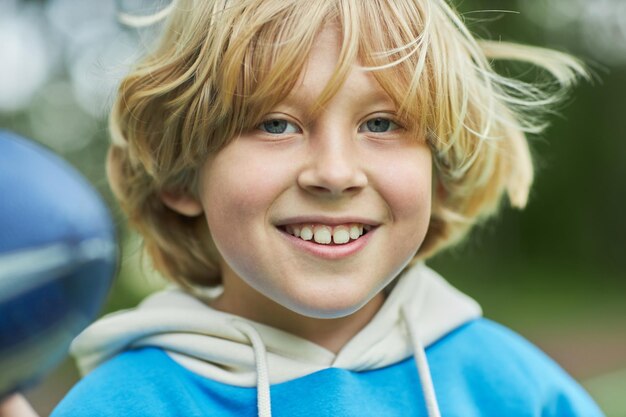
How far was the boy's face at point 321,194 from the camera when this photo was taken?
1529 millimetres

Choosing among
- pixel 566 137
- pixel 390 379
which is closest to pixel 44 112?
pixel 566 137

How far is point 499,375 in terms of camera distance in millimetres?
1881

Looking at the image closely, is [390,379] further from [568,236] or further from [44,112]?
[568,236]

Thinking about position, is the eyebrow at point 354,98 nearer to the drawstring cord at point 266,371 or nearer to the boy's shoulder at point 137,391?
the drawstring cord at point 266,371

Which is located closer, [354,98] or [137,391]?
[354,98]

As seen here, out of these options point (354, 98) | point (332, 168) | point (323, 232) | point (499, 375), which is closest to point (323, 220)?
point (323, 232)

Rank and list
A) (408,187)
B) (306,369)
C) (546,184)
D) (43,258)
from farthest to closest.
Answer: (546,184)
(306,369)
(408,187)
(43,258)

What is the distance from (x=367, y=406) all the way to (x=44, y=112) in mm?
8469

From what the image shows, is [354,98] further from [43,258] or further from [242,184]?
[43,258]

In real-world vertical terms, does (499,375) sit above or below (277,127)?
below

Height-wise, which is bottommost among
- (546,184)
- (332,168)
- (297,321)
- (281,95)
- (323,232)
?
(546,184)

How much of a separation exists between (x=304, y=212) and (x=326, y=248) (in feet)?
0.27

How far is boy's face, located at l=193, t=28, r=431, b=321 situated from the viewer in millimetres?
1529

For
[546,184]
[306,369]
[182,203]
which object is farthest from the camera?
[546,184]
